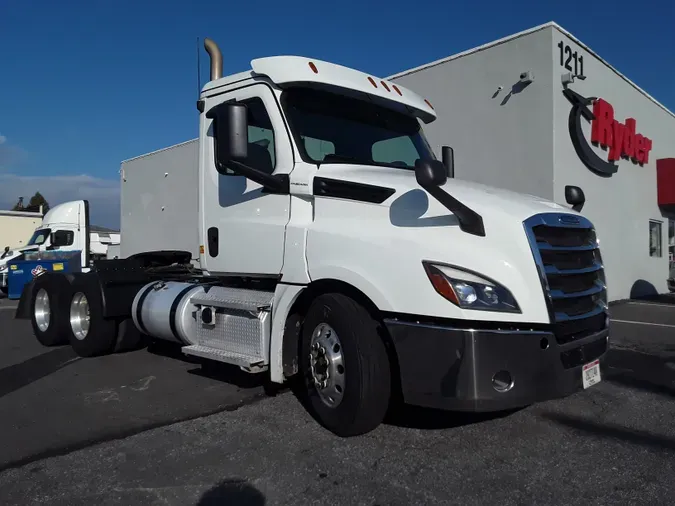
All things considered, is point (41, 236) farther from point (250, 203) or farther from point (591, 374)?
point (591, 374)

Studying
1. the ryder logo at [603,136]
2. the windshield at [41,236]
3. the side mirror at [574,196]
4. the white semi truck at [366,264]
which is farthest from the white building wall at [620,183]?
the windshield at [41,236]

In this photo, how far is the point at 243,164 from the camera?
4754 millimetres

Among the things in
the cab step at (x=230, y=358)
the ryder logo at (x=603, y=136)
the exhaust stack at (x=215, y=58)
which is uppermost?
the ryder logo at (x=603, y=136)

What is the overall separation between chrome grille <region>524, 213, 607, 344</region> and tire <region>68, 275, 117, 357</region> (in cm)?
548

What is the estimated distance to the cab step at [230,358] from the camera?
4730 millimetres

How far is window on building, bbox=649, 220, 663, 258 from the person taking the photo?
17094 millimetres

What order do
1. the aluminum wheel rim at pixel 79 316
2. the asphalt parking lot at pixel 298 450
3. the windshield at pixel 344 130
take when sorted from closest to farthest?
the asphalt parking lot at pixel 298 450 < the windshield at pixel 344 130 < the aluminum wheel rim at pixel 79 316

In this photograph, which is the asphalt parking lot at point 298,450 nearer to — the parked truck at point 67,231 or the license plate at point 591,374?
the license plate at point 591,374

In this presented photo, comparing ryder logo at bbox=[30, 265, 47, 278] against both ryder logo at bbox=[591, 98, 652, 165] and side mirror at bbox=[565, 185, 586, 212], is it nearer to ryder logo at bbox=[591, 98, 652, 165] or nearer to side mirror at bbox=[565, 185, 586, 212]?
side mirror at bbox=[565, 185, 586, 212]

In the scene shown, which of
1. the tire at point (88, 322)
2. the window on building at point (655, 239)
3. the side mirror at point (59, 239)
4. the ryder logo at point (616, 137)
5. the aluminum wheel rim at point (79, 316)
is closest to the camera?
the tire at point (88, 322)

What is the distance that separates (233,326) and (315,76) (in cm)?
226

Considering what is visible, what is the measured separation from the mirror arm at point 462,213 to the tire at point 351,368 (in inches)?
35.4

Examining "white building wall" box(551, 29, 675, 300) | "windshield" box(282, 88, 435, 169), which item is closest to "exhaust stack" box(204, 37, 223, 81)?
"windshield" box(282, 88, 435, 169)

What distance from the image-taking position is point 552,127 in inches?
481
